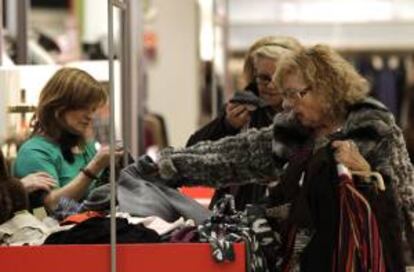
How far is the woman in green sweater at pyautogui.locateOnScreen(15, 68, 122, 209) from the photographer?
3734mm

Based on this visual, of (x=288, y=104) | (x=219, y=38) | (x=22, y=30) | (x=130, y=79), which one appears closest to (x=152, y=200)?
(x=288, y=104)

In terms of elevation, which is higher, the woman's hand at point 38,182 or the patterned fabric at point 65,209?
the woman's hand at point 38,182

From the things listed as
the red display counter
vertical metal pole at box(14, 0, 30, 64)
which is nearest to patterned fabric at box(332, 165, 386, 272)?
the red display counter

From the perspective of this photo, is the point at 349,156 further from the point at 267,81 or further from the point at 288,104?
the point at 267,81

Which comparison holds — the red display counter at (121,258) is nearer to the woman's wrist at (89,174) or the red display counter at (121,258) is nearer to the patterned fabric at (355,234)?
the patterned fabric at (355,234)

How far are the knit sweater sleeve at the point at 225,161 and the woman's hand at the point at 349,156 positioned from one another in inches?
17.3

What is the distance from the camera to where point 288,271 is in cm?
300

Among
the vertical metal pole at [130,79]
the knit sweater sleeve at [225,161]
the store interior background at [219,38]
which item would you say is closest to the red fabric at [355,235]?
the knit sweater sleeve at [225,161]

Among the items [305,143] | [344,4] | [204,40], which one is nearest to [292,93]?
[305,143]

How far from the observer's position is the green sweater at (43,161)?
3754mm

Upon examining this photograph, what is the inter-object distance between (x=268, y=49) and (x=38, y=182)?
990 millimetres

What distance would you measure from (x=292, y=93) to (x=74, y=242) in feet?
2.63

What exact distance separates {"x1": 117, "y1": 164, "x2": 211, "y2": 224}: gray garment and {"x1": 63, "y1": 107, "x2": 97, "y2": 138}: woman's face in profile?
0.42 metres

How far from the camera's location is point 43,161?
375cm
